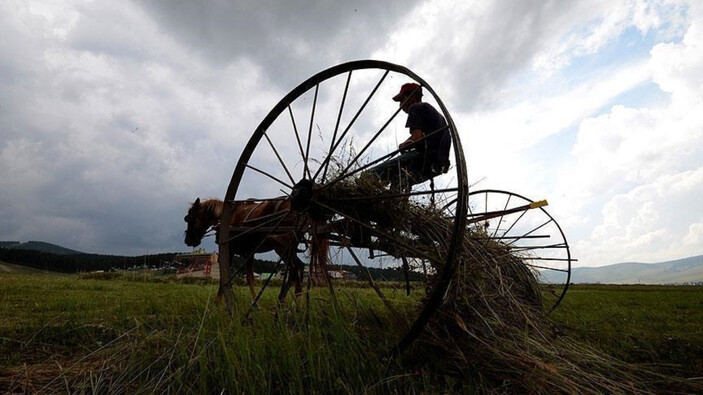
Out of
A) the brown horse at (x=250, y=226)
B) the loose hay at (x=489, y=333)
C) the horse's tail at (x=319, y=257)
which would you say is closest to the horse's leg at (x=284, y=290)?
the brown horse at (x=250, y=226)

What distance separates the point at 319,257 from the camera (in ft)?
11.3

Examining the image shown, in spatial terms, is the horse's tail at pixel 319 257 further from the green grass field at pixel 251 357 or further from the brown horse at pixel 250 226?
the brown horse at pixel 250 226

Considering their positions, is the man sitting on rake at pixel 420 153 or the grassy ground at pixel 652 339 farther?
the man sitting on rake at pixel 420 153

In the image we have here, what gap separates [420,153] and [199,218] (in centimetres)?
601

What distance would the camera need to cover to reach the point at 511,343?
237 centimetres

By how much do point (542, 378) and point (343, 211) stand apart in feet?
6.06

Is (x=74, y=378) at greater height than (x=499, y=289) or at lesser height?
lesser

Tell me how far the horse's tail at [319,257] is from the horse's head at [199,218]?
16.4 ft

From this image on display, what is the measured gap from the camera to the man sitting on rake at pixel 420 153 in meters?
3.48

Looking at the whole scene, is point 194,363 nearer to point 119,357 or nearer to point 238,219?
point 119,357

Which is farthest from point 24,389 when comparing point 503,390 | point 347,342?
point 503,390

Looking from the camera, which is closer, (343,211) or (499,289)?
(499,289)

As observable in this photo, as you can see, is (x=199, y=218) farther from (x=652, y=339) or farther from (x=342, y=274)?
(x=652, y=339)

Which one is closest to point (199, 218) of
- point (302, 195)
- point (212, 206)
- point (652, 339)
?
point (212, 206)
